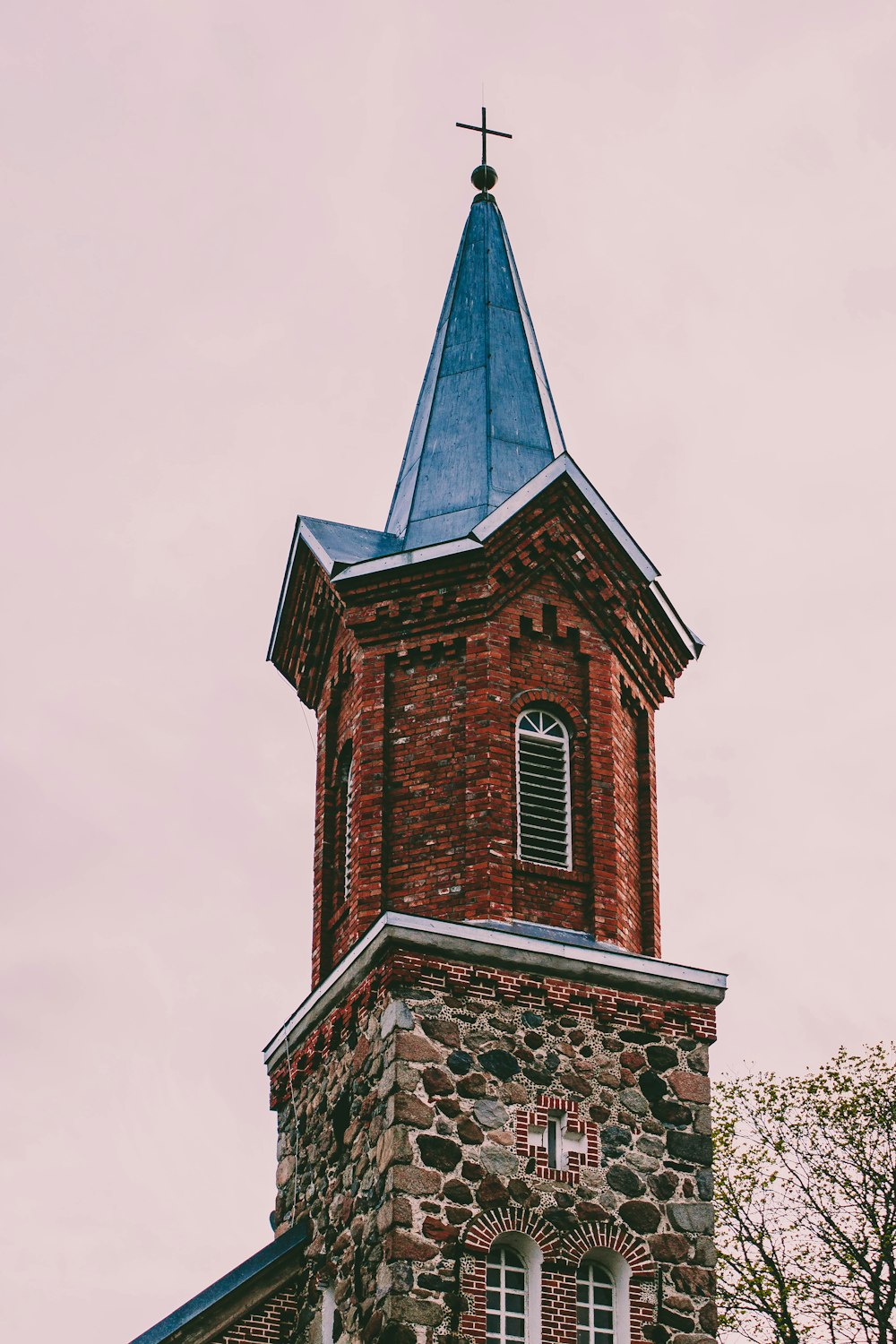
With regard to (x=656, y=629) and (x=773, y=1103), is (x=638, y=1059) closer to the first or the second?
(x=656, y=629)

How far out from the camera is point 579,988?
15.7 meters

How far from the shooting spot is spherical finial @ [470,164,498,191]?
21.9 meters

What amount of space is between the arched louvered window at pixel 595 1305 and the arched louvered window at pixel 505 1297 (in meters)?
0.46

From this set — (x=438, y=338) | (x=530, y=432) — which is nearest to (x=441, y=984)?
(x=530, y=432)

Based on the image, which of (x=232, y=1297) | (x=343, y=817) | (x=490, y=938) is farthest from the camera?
(x=343, y=817)

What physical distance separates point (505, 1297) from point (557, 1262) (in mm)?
498

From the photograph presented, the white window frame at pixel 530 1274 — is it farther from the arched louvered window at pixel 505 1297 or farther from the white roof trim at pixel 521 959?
the white roof trim at pixel 521 959

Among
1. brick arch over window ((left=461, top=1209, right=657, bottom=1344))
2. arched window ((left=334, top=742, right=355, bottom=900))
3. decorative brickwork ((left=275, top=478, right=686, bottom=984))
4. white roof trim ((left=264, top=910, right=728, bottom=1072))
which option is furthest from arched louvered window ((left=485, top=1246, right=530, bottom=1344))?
arched window ((left=334, top=742, right=355, bottom=900))

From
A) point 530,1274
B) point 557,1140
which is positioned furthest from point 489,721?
point 530,1274

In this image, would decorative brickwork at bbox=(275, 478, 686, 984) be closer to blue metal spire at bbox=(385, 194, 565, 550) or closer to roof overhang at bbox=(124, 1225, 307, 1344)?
blue metal spire at bbox=(385, 194, 565, 550)

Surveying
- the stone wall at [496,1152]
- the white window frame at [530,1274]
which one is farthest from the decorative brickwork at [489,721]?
the white window frame at [530,1274]

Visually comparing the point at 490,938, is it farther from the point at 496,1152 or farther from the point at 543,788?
the point at 543,788

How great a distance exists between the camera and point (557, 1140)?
15.1 meters

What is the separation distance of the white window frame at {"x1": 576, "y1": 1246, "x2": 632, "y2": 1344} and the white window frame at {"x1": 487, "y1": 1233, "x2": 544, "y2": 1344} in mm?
362
